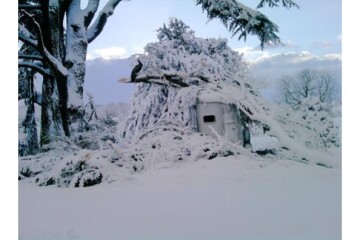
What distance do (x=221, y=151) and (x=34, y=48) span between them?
1.96 m

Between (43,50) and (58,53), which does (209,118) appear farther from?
(43,50)

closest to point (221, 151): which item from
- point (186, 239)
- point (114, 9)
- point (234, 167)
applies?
point (234, 167)

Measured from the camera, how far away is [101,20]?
3.73 m

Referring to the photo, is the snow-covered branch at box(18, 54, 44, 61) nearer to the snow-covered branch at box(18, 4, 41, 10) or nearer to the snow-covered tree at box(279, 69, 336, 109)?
the snow-covered branch at box(18, 4, 41, 10)

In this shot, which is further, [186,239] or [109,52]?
[109,52]

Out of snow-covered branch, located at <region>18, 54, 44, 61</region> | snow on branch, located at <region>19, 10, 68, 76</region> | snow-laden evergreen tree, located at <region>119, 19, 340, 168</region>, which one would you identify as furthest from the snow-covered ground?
snow-covered branch, located at <region>18, 54, 44, 61</region>

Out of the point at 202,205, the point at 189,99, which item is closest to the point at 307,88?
the point at 189,99

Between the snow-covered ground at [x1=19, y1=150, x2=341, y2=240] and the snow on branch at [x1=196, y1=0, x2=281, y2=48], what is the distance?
1.11 meters

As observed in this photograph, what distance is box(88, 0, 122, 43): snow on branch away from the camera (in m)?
3.70

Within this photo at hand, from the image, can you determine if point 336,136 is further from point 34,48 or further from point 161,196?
point 34,48

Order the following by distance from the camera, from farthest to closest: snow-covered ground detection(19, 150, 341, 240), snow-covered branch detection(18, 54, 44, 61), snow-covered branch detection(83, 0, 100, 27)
Answer: 1. snow-covered branch detection(18, 54, 44, 61)
2. snow-covered branch detection(83, 0, 100, 27)
3. snow-covered ground detection(19, 150, 341, 240)

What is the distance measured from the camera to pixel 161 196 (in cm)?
356

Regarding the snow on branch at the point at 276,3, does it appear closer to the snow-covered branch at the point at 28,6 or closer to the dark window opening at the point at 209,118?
the dark window opening at the point at 209,118

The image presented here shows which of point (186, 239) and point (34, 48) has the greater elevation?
point (34, 48)
